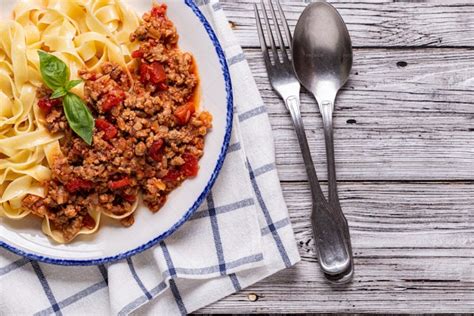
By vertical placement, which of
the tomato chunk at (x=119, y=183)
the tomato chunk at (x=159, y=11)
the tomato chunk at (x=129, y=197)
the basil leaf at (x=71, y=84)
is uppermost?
the tomato chunk at (x=159, y=11)

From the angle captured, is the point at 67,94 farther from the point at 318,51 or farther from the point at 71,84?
the point at 318,51

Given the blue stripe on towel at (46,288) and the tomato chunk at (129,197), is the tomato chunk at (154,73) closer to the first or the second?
the tomato chunk at (129,197)

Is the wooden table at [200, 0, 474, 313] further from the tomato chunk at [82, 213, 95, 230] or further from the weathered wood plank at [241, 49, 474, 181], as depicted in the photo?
the tomato chunk at [82, 213, 95, 230]

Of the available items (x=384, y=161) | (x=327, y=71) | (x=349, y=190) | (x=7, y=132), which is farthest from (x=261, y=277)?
(x=7, y=132)

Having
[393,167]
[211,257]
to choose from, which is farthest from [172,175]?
[393,167]

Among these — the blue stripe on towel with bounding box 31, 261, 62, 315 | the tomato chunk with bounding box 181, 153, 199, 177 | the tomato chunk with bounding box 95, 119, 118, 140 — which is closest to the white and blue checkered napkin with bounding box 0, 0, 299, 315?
the blue stripe on towel with bounding box 31, 261, 62, 315

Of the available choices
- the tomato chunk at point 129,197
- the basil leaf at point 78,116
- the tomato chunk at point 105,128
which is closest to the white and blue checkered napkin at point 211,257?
the tomato chunk at point 129,197

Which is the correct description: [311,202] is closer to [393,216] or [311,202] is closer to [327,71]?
[393,216]
